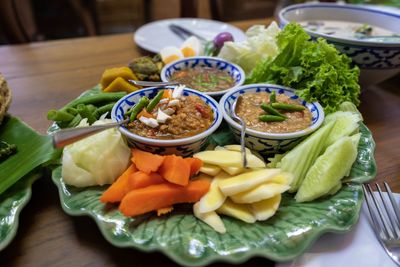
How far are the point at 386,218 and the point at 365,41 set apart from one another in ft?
3.40

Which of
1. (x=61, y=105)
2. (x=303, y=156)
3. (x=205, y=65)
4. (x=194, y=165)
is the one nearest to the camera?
(x=194, y=165)

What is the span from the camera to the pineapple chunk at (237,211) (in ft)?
4.13

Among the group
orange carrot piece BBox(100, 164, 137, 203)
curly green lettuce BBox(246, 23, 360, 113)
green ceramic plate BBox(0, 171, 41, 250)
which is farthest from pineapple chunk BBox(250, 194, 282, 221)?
green ceramic plate BBox(0, 171, 41, 250)

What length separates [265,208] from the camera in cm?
127

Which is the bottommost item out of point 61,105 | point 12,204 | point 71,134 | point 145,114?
point 61,105

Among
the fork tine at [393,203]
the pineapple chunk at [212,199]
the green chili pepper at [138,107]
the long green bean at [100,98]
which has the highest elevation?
the green chili pepper at [138,107]

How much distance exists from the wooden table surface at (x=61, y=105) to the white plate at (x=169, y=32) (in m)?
0.10

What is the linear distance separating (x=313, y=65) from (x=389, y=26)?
1051 millimetres

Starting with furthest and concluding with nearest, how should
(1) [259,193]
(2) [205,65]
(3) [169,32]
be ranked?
(3) [169,32]
(2) [205,65]
(1) [259,193]

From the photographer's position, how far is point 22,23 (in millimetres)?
3170

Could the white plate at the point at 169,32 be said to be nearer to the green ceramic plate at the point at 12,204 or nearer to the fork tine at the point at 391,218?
the green ceramic plate at the point at 12,204

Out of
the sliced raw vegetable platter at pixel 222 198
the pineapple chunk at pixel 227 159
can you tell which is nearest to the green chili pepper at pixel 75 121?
the sliced raw vegetable platter at pixel 222 198

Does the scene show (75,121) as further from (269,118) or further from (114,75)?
(269,118)

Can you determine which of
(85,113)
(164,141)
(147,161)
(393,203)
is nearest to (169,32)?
(85,113)
